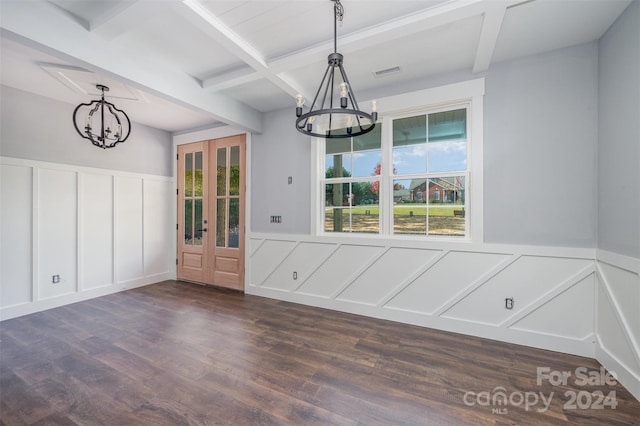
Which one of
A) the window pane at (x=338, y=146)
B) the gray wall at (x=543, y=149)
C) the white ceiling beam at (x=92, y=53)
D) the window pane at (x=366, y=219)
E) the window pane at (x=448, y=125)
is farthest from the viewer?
the window pane at (x=338, y=146)

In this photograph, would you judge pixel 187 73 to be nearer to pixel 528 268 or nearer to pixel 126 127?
pixel 126 127

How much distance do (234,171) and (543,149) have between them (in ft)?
13.2

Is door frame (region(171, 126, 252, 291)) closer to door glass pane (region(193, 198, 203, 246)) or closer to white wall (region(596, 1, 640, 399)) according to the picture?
door glass pane (region(193, 198, 203, 246))

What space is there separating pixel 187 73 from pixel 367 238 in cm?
280

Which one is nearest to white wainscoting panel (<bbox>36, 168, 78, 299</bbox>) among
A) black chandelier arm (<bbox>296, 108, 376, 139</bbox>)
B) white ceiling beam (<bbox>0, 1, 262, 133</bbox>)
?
white ceiling beam (<bbox>0, 1, 262, 133</bbox>)

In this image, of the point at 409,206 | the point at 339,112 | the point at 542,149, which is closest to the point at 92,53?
the point at 339,112

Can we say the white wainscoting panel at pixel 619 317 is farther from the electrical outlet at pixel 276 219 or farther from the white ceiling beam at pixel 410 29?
the electrical outlet at pixel 276 219

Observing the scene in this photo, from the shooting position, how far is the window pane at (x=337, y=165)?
3619 mm

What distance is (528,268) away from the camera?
2.62 m

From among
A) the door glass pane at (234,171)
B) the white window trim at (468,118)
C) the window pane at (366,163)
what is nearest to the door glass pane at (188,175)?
the door glass pane at (234,171)

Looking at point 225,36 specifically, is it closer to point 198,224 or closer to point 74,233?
point 198,224

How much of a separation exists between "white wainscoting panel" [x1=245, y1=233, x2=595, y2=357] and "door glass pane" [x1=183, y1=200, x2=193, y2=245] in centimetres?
197

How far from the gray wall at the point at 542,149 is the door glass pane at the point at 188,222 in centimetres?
434

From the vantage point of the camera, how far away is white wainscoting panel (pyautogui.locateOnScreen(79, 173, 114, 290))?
3873mm
